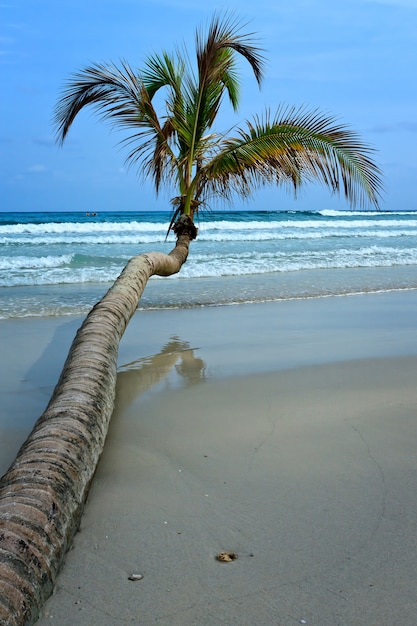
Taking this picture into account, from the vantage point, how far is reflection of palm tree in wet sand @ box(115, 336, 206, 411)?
5035mm

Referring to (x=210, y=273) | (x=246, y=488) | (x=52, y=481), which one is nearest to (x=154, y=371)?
(x=246, y=488)

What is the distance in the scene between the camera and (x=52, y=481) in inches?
103

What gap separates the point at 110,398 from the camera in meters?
4.04

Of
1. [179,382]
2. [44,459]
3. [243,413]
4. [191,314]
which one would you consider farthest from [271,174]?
[44,459]

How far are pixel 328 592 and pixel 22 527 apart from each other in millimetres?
1100

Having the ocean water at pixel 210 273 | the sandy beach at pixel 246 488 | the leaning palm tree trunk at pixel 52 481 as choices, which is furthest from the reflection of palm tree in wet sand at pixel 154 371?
the ocean water at pixel 210 273

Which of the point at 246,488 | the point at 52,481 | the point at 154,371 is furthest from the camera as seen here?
the point at 154,371

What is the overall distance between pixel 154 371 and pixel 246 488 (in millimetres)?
2633

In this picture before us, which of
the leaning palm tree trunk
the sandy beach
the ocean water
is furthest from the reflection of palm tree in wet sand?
the ocean water

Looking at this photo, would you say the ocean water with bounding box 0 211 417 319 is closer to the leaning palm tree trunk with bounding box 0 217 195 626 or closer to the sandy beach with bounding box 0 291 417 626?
the sandy beach with bounding box 0 291 417 626

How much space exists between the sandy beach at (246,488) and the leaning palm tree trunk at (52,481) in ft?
0.48

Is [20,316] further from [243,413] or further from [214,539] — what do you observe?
[214,539]

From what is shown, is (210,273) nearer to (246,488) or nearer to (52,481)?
(246,488)

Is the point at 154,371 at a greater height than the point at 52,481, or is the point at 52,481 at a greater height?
the point at 52,481
